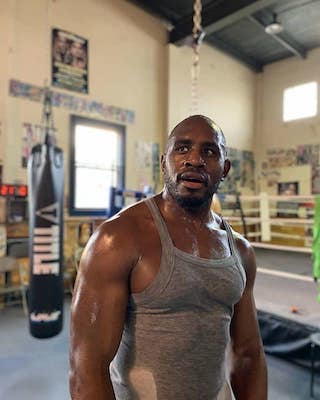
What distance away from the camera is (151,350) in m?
0.70

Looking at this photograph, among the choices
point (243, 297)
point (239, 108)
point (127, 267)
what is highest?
point (239, 108)

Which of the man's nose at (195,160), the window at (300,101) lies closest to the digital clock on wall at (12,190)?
the man's nose at (195,160)

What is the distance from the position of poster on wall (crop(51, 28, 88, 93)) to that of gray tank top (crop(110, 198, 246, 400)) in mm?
3941

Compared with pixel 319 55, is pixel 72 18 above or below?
below

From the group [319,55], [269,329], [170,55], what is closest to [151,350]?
[269,329]

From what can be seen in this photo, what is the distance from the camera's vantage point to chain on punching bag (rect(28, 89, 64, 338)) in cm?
231

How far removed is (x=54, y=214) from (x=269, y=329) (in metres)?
1.89

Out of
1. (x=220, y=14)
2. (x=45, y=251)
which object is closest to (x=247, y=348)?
(x=45, y=251)

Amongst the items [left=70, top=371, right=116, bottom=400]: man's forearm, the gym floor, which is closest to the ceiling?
the gym floor

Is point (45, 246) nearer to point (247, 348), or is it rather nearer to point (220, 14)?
point (247, 348)

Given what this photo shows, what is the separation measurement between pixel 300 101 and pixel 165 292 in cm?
697

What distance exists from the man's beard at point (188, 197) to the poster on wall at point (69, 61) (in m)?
3.86

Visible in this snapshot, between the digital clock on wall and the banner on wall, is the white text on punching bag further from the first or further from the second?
the banner on wall

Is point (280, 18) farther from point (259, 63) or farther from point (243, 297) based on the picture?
point (243, 297)
